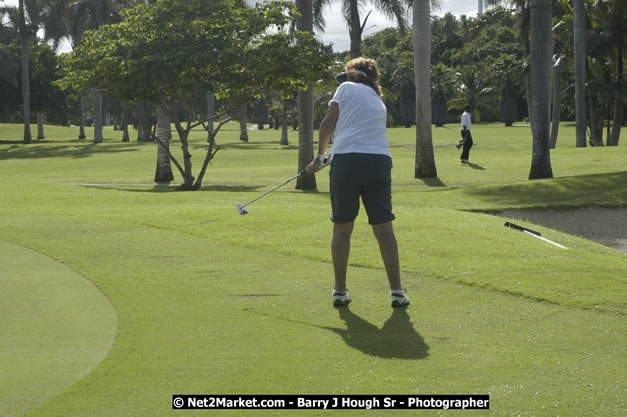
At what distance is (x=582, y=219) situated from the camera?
16.1 metres

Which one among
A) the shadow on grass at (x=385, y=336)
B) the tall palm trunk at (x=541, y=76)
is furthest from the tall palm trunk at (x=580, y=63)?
the shadow on grass at (x=385, y=336)

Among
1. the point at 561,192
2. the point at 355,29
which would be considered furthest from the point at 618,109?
the point at 561,192

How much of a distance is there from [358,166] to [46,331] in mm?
2914

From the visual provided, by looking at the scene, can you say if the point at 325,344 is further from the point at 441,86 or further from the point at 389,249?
the point at 441,86

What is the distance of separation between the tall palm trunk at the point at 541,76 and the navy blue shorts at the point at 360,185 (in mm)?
15773

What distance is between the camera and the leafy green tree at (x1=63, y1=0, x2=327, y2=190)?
23.1m

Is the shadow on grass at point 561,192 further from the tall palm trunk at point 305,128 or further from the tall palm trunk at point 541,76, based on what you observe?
the tall palm trunk at point 305,128

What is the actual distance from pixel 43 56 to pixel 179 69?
56.9 meters

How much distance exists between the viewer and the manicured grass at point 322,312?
14.9 ft

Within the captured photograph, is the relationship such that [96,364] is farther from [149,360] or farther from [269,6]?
[269,6]

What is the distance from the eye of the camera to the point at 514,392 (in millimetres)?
4438

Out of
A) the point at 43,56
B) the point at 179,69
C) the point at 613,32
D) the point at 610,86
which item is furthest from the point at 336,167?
the point at 43,56

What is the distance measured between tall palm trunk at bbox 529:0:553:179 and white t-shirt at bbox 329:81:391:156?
15713 mm

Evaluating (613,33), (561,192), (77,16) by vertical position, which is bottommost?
(561,192)
